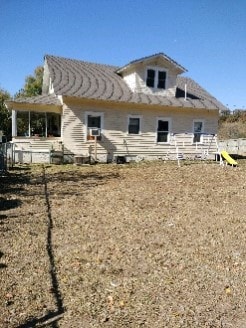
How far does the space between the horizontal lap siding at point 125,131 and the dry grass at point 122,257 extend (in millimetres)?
8038

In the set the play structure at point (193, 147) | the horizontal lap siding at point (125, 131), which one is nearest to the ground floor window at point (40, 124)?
the horizontal lap siding at point (125, 131)

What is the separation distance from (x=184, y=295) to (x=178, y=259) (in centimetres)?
124

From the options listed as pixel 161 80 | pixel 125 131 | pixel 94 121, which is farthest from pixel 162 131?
pixel 94 121

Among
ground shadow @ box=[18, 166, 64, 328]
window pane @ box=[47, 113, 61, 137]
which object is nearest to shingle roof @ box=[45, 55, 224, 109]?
window pane @ box=[47, 113, 61, 137]

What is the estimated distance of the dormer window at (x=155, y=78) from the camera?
21891mm

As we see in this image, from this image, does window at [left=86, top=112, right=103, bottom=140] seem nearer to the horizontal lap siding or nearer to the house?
the house

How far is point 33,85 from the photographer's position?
126 feet

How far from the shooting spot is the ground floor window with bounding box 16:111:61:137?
21.4 metres

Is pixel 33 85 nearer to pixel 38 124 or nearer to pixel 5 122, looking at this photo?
pixel 5 122

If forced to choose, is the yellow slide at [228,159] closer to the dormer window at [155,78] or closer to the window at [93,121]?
the dormer window at [155,78]

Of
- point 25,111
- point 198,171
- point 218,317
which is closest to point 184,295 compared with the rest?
point 218,317

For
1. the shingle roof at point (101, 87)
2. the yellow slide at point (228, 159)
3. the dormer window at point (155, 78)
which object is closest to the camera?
the yellow slide at point (228, 159)

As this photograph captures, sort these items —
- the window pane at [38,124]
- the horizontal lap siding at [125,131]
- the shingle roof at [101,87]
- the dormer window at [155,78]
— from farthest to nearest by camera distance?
the window pane at [38,124]
the dormer window at [155,78]
the shingle roof at [101,87]
the horizontal lap siding at [125,131]

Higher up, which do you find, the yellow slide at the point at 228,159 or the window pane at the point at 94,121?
the window pane at the point at 94,121
